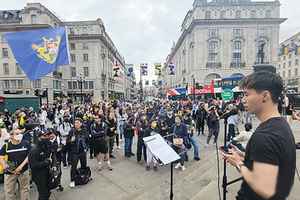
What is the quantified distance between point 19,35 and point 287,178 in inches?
344

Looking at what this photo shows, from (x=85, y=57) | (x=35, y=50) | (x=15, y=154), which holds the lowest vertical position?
(x=15, y=154)

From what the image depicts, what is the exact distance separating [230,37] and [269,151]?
58295mm

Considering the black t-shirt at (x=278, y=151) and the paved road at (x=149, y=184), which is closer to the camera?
the black t-shirt at (x=278, y=151)

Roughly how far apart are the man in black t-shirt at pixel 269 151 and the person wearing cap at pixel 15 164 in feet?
15.8

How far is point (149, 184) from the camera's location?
6.10 metres

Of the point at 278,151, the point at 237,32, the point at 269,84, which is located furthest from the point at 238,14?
the point at 278,151

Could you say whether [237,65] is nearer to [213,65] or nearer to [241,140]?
[213,65]

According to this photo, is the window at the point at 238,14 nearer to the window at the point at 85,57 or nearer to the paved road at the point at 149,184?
the window at the point at 85,57

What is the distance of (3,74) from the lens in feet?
158

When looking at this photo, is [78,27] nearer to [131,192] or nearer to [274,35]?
[274,35]

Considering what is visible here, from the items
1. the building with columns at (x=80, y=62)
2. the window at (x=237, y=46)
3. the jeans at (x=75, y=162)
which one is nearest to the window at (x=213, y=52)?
the window at (x=237, y=46)

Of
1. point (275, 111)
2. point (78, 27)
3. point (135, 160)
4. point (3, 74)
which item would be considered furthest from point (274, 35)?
point (3, 74)

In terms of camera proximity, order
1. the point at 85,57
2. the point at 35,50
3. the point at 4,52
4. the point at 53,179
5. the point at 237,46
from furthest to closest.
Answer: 1. the point at 85,57
2. the point at 237,46
3. the point at 4,52
4. the point at 35,50
5. the point at 53,179

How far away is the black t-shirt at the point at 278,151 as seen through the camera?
135 centimetres
